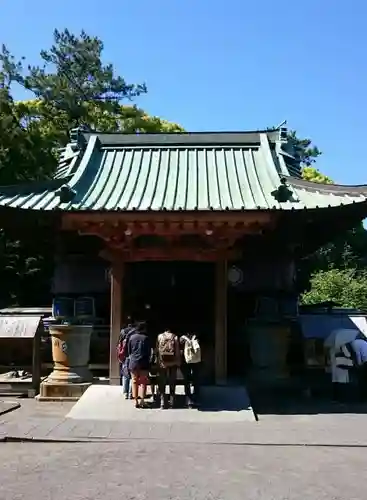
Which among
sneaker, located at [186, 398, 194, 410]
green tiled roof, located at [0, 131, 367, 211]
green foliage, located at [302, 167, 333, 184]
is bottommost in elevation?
sneaker, located at [186, 398, 194, 410]

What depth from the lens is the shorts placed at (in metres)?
11.5

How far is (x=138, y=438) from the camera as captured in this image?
364 inches

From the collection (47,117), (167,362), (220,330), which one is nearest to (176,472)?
(167,362)

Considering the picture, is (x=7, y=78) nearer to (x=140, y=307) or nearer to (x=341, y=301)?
(x=341, y=301)

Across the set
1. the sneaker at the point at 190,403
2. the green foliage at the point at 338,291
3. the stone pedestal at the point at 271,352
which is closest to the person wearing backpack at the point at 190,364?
the sneaker at the point at 190,403

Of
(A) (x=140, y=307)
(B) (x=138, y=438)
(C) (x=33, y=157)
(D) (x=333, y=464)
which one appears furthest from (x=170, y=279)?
(C) (x=33, y=157)

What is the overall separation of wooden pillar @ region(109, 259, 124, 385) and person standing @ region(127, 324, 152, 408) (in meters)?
1.44

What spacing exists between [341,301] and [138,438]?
2089cm

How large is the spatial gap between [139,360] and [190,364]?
929 mm

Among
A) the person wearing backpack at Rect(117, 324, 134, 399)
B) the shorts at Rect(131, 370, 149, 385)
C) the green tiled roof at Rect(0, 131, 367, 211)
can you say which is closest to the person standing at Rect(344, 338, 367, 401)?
the green tiled roof at Rect(0, 131, 367, 211)

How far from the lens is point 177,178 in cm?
1481

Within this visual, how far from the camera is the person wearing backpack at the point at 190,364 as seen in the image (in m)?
11.4

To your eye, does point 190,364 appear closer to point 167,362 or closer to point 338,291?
point 167,362

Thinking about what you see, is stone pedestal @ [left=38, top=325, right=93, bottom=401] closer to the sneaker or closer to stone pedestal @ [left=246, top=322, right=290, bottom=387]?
the sneaker
